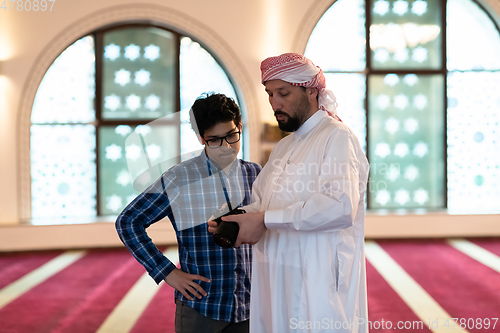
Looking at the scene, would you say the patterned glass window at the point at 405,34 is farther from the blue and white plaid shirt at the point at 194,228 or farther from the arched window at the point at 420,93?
the blue and white plaid shirt at the point at 194,228

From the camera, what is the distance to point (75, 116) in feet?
17.8

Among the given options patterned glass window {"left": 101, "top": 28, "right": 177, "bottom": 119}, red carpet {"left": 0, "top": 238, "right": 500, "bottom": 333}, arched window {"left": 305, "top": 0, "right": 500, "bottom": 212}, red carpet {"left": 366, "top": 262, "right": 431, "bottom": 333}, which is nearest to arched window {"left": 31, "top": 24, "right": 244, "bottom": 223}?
patterned glass window {"left": 101, "top": 28, "right": 177, "bottom": 119}

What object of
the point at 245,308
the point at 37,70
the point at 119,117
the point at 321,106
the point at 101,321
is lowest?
the point at 101,321

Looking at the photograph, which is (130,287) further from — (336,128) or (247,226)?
(336,128)

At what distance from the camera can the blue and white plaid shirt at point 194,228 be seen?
1.38 metres

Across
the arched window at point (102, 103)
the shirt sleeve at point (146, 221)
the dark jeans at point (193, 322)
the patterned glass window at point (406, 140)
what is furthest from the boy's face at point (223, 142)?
Result: the patterned glass window at point (406, 140)

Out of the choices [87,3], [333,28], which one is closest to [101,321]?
[87,3]

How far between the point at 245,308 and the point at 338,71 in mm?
4673

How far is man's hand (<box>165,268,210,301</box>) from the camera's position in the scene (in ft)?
4.45

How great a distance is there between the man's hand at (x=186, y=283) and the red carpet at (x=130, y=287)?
64.4 inches

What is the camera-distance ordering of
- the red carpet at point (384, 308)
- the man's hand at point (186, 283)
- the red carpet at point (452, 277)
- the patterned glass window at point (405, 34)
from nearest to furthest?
the man's hand at point (186, 283) < the red carpet at point (384, 308) < the red carpet at point (452, 277) < the patterned glass window at point (405, 34)

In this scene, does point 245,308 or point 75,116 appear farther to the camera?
point 75,116

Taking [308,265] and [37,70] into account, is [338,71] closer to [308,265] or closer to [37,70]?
[37,70]

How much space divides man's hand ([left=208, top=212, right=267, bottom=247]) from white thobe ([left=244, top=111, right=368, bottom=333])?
0.09 feet
